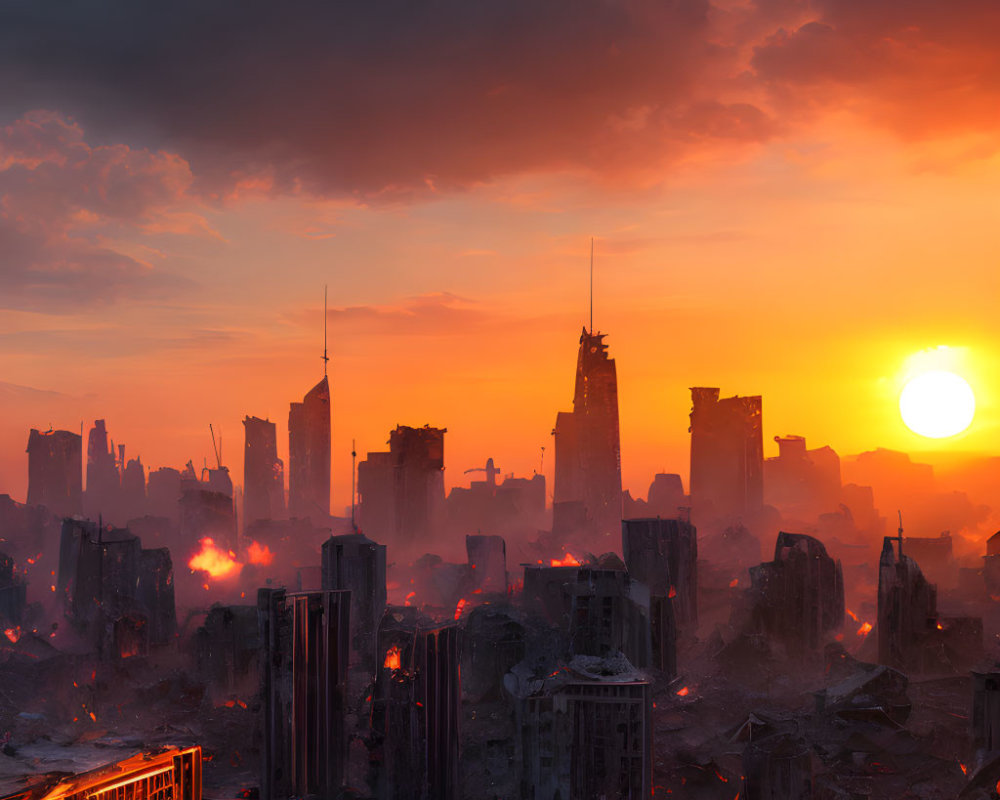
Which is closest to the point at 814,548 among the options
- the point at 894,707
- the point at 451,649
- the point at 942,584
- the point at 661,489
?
the point at 894,707

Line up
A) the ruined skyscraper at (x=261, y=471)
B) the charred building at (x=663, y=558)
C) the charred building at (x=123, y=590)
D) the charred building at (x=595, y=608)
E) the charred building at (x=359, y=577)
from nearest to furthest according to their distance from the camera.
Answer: the charred building at (x=595, y=608) < the charred building at (x=123, y=590) < the charred building at (x=359, y=577) < the charred building at (x=663, y=558) < the ruined skyscraper at (x=261, y=471)

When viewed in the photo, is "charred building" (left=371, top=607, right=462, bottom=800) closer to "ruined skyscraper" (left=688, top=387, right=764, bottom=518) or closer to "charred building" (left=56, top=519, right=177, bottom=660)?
"charred building" (left=56, top=519, right=177, bottom=660)

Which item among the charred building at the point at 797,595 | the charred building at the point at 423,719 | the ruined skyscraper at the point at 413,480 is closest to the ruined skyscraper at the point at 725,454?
the ruined skyscraper at the point at 413,480

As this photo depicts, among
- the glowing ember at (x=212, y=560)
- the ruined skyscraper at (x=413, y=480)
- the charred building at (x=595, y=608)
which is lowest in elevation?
the glowing ember at (x=212, y=560)

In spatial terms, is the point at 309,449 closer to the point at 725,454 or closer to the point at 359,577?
the point at 725,454

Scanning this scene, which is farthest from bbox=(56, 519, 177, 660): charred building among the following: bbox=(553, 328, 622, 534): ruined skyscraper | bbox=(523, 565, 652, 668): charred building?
bbox=(553, 328, 622, 534): ruined skyscraper

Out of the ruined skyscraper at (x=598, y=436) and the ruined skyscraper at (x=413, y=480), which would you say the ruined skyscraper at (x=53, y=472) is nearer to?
the ruined skyscraper at (x=413, y=480)

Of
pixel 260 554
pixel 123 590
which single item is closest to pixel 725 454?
pixel 260 554
